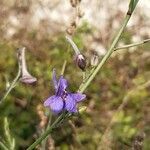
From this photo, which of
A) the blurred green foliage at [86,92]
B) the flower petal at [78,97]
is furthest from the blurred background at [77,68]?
the flower petal at [78,97]

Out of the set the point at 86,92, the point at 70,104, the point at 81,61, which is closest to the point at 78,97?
the point at 70,104

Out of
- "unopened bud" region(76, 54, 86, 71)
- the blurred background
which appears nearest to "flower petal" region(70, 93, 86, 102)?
"unopened bud" region(76, 54, 86, 71)

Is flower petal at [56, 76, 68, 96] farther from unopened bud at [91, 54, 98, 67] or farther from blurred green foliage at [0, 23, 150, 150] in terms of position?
blurred green foliage at [0, 23, 150, 150]

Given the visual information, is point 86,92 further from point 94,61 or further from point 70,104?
point 70,104

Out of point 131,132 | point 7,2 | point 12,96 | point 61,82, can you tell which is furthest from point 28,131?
point 61,82

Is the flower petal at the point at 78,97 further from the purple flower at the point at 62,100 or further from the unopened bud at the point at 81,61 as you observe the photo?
the unopened bud at the point at 81,61
